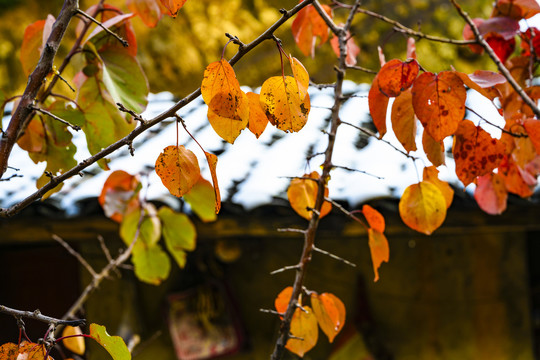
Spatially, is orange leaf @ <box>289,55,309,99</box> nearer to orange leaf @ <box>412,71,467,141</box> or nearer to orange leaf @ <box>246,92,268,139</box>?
orange leaf @ <box>246,92,268,139</box>

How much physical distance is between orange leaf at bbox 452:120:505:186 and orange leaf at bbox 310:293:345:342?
1.18 feet

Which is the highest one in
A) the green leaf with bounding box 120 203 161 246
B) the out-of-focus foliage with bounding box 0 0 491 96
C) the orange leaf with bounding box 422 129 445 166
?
the orange leaf with bounding box 422 129 445 166

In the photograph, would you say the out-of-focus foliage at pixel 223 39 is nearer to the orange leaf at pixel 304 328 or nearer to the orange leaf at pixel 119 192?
the orange leaf at pixel 119 192

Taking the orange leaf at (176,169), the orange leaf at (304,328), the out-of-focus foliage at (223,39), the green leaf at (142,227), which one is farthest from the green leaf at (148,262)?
the out-of-focus foliage at (223,39)

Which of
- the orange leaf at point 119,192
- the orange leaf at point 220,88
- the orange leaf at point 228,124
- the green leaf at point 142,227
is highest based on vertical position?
the orange leaf at point 220,88

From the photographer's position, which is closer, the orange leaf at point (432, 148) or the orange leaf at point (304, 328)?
the orange leaf at point (432, 148)

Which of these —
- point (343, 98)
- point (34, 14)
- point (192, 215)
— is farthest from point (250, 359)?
point (34, 14)

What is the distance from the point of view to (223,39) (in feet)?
22.7

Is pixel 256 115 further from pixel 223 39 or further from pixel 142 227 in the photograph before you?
pixel 223 39

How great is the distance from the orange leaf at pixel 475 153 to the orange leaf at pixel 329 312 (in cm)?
36

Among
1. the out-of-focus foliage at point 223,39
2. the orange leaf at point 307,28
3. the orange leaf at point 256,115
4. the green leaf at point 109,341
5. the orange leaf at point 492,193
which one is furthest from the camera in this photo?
the out-of-focus foliage at point 223,39

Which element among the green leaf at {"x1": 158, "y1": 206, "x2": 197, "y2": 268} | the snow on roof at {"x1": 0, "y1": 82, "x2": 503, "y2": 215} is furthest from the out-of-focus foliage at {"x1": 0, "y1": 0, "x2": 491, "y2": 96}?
the green leaf at {"x1": 158, "y1": 206, "x2": 197, "y2": 268}

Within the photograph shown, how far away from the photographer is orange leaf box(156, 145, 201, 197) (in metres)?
0.87

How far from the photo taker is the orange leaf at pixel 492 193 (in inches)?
52.2
